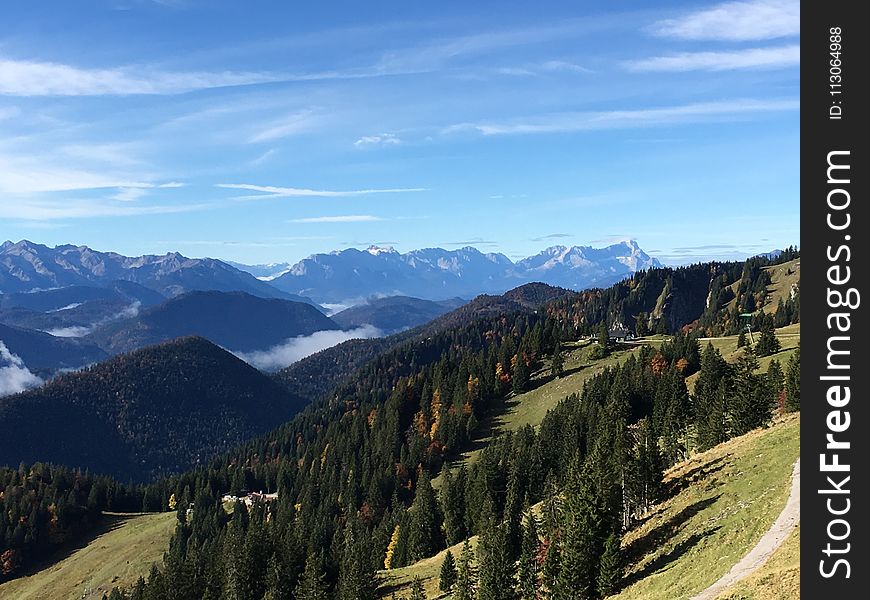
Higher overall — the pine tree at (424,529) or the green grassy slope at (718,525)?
the green grassy slope at (718,525)

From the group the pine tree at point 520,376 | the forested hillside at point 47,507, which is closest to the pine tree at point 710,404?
the pine tree at point 520,376

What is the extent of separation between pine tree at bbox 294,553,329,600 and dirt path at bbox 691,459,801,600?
54.5m

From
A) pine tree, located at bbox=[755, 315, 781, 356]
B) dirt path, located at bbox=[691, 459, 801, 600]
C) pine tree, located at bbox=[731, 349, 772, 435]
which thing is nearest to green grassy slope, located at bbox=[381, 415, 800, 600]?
dirt path, located at bbox=[691, 459, 801, 600]

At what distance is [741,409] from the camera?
267 feet

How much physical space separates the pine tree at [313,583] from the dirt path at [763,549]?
54.5 metres

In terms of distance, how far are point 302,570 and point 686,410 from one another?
6728cm

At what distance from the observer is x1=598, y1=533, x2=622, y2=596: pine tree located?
4591cm

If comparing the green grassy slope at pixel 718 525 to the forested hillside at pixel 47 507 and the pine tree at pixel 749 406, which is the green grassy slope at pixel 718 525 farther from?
the forested hillside at pixel 47 507

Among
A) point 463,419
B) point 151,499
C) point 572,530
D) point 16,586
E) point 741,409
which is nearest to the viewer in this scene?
point 572,530

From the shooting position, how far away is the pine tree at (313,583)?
243 feet

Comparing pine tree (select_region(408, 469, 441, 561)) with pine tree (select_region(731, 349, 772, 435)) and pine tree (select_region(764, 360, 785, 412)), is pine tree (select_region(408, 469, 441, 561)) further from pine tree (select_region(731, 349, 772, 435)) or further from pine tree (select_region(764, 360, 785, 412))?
pine tree (select_region(764, 360, 785, 412))
